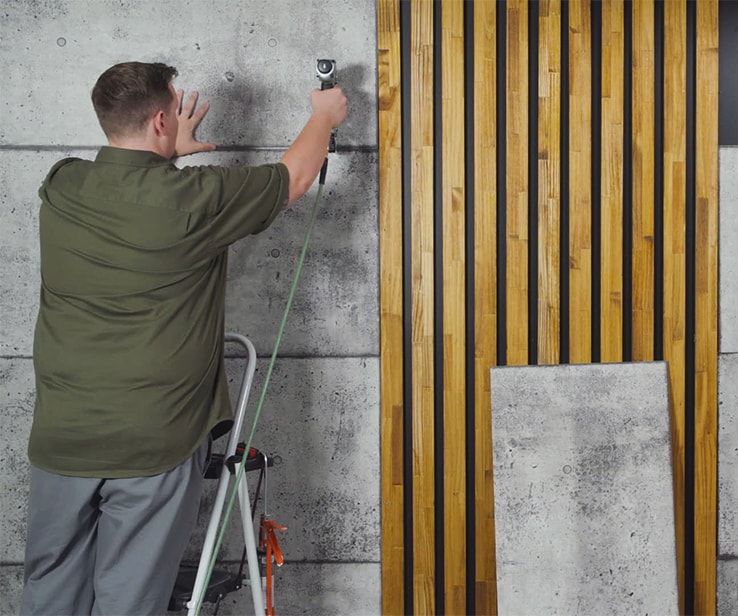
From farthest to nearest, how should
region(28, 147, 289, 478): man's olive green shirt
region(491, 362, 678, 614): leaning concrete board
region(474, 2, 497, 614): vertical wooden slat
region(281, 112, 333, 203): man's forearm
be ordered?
region(474, 2, 497, 614): vertical wooden slat, region(491, 362, 678, 614): leaning concrete board, region(281, 112, 333, 203): man's forearm, region(28, 147, 289, 478): man's olive green shirt

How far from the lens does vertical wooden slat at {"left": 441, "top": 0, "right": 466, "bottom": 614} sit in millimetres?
2436

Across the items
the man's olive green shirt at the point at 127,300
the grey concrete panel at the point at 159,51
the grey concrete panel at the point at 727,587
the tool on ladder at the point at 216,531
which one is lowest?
the grey concrete panel at the point at 727,587

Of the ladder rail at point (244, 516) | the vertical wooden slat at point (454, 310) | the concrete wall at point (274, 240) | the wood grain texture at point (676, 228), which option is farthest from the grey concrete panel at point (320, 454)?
the wood grain texture at point (676, 228)

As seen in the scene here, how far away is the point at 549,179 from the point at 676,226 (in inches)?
19.1

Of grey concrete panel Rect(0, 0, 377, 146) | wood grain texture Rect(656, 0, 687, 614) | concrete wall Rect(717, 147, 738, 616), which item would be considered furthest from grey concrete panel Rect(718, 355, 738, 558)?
grey concrete panel Rect(0, 0, 377, 146)

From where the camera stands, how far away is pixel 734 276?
8.13 feet

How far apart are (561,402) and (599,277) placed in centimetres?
48

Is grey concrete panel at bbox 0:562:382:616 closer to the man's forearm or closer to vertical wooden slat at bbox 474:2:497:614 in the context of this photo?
vertical wooden slat at bbox 474:2:497:614

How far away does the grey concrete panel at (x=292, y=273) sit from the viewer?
2467 millimetres

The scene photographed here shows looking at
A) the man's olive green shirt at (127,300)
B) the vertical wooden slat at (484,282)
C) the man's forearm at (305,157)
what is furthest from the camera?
the vertical wooden slat at (484,282)

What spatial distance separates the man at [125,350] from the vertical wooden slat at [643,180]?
1374 mm

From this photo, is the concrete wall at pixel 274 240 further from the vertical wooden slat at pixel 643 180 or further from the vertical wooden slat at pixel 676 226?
the vertical wooden slat at pixel 676 226

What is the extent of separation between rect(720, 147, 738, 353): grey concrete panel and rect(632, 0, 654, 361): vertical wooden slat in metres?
0.25

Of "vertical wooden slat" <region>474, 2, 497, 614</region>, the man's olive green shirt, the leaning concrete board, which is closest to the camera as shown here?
the man's olive green shirt
